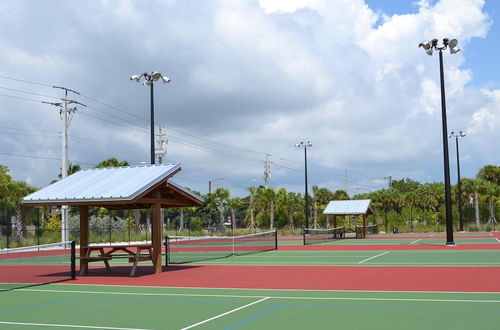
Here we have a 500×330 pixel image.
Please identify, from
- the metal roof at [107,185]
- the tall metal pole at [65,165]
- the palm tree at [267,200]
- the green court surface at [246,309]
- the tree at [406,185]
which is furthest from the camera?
the tree at [406,185]

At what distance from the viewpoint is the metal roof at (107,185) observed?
16.5 m

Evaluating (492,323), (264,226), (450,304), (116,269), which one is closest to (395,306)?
(450,304)

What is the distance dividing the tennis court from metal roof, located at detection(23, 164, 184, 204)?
2.26 m

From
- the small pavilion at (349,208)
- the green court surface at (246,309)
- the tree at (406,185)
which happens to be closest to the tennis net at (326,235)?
the small pavilion at (349,208)

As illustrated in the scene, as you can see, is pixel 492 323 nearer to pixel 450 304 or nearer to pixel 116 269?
pixel 450 304

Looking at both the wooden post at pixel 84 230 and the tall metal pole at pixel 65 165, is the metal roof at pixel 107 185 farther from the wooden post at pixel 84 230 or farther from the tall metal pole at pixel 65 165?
the tall metal pole at pixel 65 165

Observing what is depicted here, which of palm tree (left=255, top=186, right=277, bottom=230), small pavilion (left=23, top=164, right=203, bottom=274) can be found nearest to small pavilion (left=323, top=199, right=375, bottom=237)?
palm tree (left=255, top=186, right=277, bottom=230)

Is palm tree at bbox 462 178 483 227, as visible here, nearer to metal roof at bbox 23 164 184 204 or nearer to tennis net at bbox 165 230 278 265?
tennis net at bbox 165 230 278 265

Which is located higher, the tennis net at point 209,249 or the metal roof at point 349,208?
the metal roof at point 349,208

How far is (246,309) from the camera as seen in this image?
10602 millimetres

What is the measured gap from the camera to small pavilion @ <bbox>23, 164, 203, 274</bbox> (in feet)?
54.3

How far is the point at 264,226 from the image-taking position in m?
72.6

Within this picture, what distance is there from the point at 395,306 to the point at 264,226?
62156mm

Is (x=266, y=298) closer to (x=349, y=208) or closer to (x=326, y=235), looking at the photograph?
(x=349, y=208)
